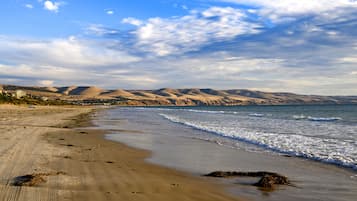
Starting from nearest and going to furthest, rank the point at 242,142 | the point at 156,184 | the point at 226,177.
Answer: the point at 156,184 < the point at 226,177 < the point at 242,142

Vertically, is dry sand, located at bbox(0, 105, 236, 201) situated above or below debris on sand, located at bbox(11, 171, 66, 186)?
below

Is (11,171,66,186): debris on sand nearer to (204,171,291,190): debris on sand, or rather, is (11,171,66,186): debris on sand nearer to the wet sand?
the wet sand

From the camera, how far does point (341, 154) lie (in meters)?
13.4

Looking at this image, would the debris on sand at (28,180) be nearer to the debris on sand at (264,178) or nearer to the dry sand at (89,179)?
the dry sand at (89,179)

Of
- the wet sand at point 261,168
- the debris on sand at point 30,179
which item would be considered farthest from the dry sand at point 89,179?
the wet sand at point 261,168

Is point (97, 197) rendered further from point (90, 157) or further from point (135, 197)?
point (90, 157)

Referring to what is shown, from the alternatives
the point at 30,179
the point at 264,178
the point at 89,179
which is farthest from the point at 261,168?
the point at 30,179

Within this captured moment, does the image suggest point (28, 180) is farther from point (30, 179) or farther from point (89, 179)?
point (89, 179)

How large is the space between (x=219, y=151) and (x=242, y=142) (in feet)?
12.9

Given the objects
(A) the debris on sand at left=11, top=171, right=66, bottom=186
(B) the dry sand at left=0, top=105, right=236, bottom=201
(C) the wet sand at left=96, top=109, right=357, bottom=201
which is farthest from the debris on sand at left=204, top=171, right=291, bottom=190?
(A) the debris on sand at left=11, top=171, right=66, bottom=186

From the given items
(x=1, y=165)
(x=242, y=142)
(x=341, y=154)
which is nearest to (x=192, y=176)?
(x=1, y=165)

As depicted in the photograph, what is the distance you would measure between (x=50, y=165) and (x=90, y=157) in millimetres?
2259

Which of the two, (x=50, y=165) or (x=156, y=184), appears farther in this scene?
(x=50, y=165)

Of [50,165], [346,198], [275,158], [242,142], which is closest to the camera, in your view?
[346,198]
